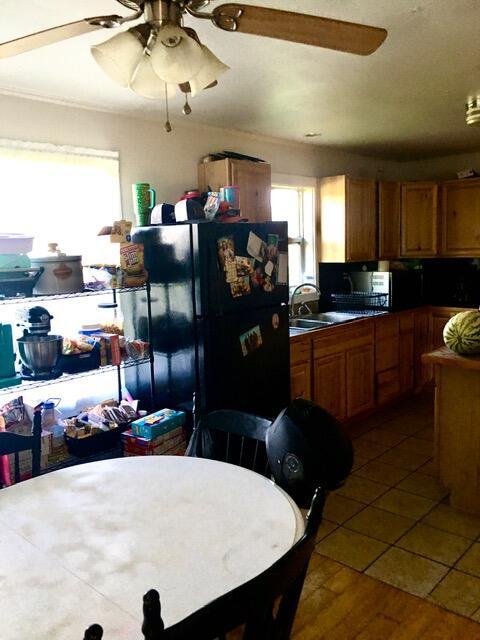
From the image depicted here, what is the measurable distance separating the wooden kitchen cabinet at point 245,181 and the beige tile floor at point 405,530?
185 cm

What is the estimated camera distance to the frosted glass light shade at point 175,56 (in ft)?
4.12

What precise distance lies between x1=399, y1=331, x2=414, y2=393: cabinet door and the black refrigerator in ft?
6.41

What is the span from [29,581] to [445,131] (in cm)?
417

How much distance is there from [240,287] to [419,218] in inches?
117

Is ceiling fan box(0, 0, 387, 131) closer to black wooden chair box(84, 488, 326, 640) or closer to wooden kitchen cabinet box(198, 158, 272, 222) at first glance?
black wooden chair box(84, 488, 326, 640)

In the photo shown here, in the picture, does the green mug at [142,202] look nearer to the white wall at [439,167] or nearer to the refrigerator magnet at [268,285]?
the refrigerator magnet at [268,285]

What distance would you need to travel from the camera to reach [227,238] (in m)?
2.93

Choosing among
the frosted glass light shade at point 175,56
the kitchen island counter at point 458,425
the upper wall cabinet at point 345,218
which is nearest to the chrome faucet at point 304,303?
the upper wall cabinet at point 345,218

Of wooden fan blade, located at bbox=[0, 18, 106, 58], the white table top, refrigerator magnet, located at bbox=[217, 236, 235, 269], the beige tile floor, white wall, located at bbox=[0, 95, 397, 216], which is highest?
white wall, located at bbox=[0, 95, 397, 216]

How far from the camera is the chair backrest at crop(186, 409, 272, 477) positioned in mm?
1881

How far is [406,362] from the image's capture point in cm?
498

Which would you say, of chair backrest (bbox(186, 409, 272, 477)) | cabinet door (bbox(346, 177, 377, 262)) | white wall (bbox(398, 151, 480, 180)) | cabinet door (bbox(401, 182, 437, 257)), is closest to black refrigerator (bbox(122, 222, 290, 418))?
chair backrest (bbox(186, 409, 272, 477))

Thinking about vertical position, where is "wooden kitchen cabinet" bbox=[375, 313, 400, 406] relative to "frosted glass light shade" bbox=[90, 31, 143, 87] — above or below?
below

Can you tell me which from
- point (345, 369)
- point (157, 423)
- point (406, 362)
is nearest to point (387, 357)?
point (406, 362)
